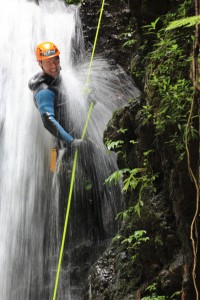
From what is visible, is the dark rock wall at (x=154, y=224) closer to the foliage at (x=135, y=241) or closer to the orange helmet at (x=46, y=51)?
the foliage at (x=135, y=241)

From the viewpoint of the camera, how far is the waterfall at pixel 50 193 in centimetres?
700

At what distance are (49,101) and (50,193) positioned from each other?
5.68 ft

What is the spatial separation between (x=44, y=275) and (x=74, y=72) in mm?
3611

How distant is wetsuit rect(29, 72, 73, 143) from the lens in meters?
6.19

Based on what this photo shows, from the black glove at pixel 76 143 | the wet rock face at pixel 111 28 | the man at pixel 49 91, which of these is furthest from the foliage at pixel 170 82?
the wet rock face at pixel 111 28

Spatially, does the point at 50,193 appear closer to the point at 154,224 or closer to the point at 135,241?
the point at 135,241

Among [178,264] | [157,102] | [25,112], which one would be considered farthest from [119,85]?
[178,264]

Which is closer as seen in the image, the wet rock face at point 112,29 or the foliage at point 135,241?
the foliage at point 135,241

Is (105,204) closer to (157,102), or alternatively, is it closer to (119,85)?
(119,85)

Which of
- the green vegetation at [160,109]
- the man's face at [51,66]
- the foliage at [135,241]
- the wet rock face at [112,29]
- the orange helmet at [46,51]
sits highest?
the wet rock face at [112,29]

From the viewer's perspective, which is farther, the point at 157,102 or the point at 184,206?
the point at 157,102

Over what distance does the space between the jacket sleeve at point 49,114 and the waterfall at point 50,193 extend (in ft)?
2.15

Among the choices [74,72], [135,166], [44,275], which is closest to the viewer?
[135,166]

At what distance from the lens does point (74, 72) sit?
27.8 ft
